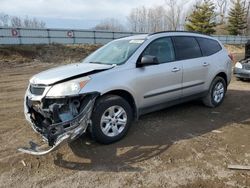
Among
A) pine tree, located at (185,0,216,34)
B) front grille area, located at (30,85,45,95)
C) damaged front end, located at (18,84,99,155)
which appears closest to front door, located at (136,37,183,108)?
damaged front end, located at (18,84,99,155)

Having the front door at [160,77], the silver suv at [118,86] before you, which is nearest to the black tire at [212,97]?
the silver suv at [118,86]

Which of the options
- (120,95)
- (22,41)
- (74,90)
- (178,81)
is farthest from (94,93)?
(22,41)

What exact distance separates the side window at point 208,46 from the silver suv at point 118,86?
0.03 metres

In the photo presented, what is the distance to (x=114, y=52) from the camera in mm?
5215

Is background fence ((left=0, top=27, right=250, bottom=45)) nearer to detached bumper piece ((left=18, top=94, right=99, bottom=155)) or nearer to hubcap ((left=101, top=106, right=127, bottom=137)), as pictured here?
hubcap ((left=101, top=106, right=127, bottom=137))

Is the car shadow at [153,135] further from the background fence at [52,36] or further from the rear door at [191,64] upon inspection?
the background fence at [52,36]

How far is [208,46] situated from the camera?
635cm

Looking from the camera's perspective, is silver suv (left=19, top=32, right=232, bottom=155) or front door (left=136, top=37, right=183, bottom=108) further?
front door (left=136, top=37, right=183, bottom=108)

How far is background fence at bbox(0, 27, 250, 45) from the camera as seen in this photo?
2134 cm

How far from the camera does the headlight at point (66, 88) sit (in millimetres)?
3912

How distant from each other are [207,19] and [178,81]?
40.3 meters

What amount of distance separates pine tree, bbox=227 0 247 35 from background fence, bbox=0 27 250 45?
27.1 m

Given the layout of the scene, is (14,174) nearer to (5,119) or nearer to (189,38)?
(5,119)

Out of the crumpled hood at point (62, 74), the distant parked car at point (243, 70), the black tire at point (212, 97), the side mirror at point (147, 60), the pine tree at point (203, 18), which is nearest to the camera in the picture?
the crumpled hood at point (62, 74)
